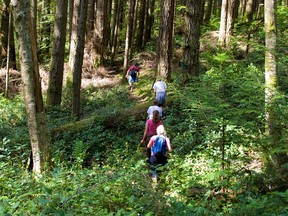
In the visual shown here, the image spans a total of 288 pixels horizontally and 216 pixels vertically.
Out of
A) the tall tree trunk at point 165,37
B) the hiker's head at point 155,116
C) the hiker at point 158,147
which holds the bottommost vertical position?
the hiker at point 158,147

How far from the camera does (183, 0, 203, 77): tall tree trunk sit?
1184 cm

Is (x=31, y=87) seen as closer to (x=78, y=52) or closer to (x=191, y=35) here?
(x=78, y=52)

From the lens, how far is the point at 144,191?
507 cm

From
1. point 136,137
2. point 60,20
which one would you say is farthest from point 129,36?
point 136,137

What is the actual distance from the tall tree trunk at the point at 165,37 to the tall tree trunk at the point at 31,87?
8.27 metres

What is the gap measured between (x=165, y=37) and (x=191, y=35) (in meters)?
2.97

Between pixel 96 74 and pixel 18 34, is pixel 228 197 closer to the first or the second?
pixel 18 34

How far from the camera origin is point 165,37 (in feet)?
48.6

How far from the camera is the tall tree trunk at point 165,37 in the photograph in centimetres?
1466

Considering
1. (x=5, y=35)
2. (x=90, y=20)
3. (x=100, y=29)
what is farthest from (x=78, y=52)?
(x=90, y=20)

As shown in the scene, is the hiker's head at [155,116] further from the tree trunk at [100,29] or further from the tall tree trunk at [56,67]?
the tree trunk at [100,29]

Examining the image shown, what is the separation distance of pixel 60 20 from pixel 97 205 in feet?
43.3

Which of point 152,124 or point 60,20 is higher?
point 60,20

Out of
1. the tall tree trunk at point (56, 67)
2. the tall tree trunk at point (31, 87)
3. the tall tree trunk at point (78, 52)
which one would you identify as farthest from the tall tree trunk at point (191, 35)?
the tall tree trunk at point (56, 67)
